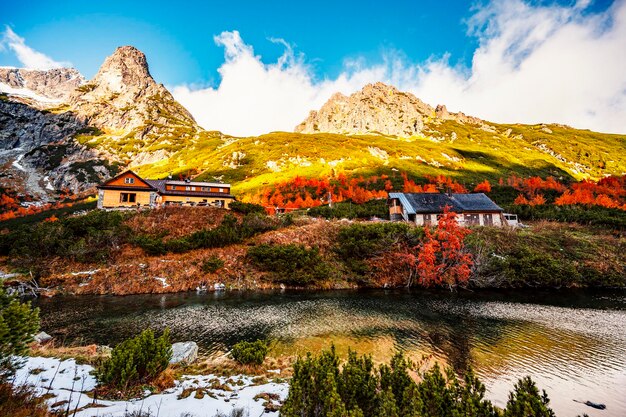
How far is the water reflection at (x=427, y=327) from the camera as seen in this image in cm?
1425

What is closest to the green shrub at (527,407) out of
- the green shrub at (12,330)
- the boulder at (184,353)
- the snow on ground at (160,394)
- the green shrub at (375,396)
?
the green shrub at (375,396)

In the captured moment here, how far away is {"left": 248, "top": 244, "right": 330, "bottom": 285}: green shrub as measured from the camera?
1467 inches

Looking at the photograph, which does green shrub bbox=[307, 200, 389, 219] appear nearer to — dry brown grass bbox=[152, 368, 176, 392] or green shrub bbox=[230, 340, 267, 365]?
green shrub bbox=[230, 340, 267, 365]

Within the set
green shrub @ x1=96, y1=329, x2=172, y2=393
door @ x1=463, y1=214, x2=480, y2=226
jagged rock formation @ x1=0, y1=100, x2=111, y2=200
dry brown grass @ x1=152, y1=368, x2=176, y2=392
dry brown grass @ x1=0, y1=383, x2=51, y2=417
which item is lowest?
dry brown grass @ x1=152, y1=368, x2=176, y2=392

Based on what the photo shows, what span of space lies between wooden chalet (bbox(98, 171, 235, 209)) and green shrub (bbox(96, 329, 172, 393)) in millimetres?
52846

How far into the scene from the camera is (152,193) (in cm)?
6278

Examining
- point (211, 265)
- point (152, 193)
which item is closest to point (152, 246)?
point (211, 265)

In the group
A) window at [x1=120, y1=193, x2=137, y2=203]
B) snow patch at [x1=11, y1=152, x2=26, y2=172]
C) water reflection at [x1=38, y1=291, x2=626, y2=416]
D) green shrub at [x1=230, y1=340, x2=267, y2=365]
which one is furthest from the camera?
snow patch at [x1=11, y1=152, x2=26, y2=172]

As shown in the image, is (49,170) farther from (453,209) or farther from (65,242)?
(453,209)

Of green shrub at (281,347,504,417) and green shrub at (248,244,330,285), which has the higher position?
green shrub at (281,347,504,417)

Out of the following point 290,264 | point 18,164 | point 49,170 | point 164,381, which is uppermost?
point 18,164

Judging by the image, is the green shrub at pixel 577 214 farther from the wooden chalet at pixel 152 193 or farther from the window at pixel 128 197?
the window at pixel 128 197

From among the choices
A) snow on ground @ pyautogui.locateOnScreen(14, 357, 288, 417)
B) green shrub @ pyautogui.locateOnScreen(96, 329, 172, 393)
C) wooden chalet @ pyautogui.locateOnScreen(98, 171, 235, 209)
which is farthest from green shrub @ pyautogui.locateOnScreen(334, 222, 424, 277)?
wooden chalet @ pyautogui.locateOnScreen(98, 171, 235, 209)

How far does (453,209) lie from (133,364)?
6291 cm
